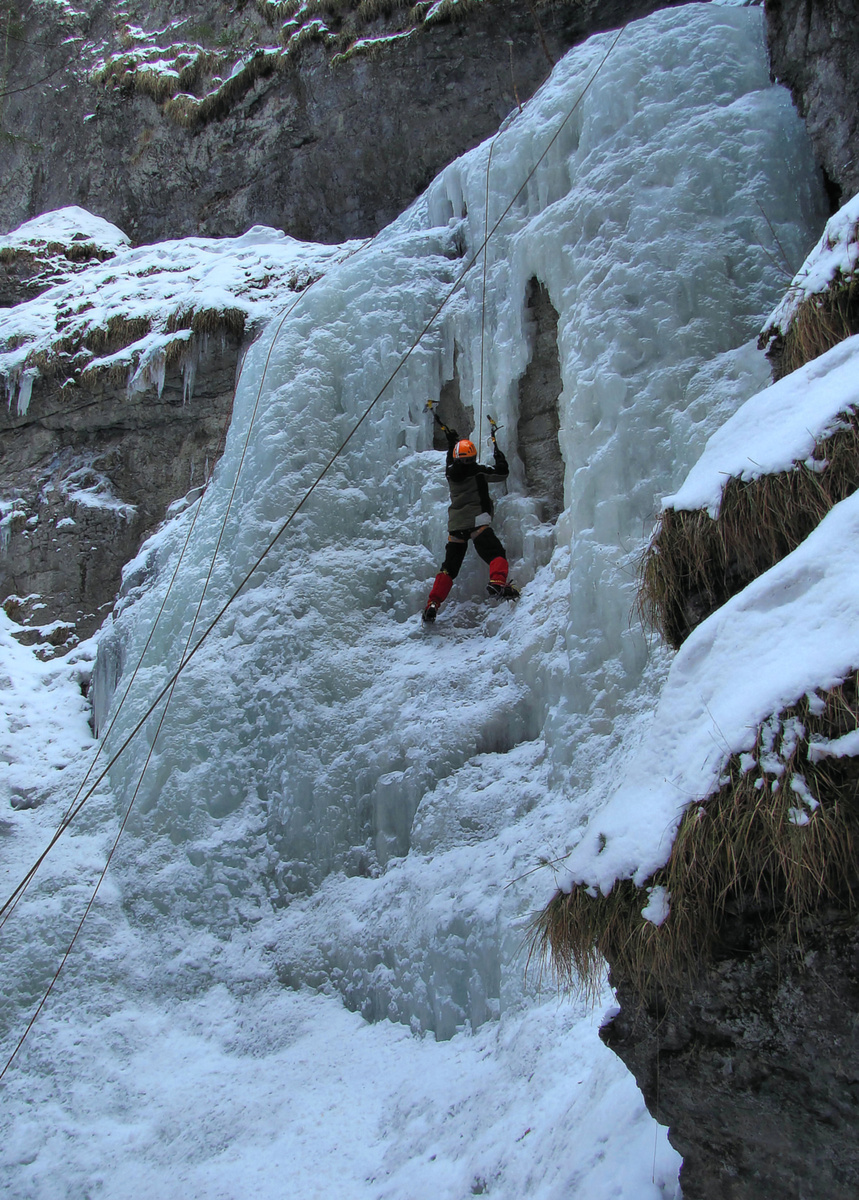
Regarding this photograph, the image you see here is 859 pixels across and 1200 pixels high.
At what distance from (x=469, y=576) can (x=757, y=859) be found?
4302 mm

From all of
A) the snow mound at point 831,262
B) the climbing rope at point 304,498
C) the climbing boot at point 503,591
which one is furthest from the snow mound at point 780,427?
the climbing rope at point 304,498

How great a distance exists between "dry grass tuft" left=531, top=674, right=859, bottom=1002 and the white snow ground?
3.93 ft

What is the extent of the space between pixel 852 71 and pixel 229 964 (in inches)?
258

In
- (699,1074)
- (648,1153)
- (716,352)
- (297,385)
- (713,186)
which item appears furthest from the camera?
(297,385)

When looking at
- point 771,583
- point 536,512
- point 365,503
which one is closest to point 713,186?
point 536,512

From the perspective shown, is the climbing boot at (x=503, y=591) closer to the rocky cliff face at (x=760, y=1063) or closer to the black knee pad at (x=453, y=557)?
the black knee pad at (x=453, y=557)

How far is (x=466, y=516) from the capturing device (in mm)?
6145

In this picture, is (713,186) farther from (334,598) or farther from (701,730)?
(701,730)

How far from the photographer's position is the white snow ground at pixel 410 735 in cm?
452

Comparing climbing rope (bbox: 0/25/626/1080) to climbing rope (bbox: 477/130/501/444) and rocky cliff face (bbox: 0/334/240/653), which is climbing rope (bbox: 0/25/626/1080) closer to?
climbing rope (bbox: 477/130/501/444)

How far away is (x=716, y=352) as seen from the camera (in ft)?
17.9

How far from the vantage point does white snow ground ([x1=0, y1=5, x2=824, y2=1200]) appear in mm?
4520

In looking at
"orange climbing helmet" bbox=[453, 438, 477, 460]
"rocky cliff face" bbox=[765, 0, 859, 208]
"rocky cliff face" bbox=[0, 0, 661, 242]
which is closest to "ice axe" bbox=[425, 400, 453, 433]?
"orange climbing helmet" bbox=[453, 438, 477, 460]

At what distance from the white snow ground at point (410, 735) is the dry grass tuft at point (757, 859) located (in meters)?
1.20
